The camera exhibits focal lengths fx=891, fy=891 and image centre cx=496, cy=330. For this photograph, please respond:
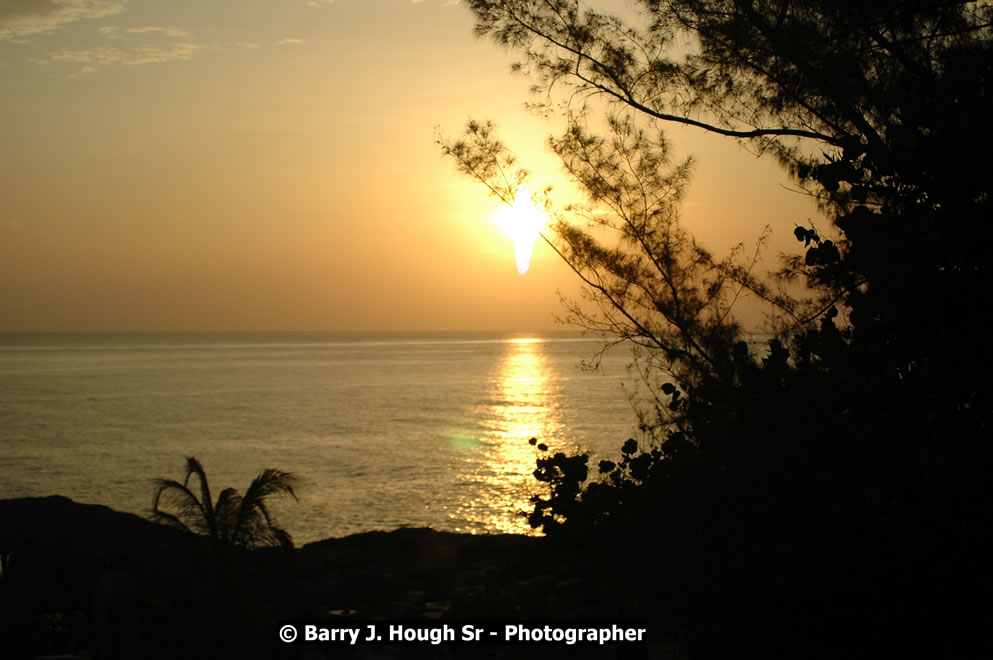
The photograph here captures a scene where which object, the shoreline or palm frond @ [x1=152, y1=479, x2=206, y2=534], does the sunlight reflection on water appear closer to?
the shoreline

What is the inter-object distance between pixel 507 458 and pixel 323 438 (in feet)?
34.5

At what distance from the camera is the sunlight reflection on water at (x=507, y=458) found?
79.4 ft

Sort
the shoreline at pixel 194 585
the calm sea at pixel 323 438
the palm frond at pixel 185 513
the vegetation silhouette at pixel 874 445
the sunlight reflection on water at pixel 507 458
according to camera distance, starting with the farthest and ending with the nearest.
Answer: the calm sea at pixel 323 438 → the sunlight reflection on water at pixel 507 458 → the palm frond at pixel 185 513 → the shoreline at pixel 194 585 → the vegetation silhouette at pixel 874 445

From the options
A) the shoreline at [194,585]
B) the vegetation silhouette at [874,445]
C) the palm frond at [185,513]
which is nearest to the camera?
the vegetation silhouette at [874,445]

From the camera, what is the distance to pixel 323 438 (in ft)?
135

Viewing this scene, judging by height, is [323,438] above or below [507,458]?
above

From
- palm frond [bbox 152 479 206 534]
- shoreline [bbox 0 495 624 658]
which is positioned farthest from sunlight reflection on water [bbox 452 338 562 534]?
palm frond [bbox 152 479 206 534]

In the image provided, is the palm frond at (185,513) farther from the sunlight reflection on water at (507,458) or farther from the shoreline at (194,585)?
the sunlight reflection on water at (507,458)

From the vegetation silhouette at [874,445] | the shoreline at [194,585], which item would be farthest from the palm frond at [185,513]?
the vegetation silhouette at [874,445]

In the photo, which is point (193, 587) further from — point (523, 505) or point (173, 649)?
point (523, 505)

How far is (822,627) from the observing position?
3822 millimetres

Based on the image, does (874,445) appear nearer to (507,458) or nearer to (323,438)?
(507,458)

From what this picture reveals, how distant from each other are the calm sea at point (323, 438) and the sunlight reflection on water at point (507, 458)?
86mm

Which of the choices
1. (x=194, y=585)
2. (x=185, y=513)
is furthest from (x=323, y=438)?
(x=194, y=585)
